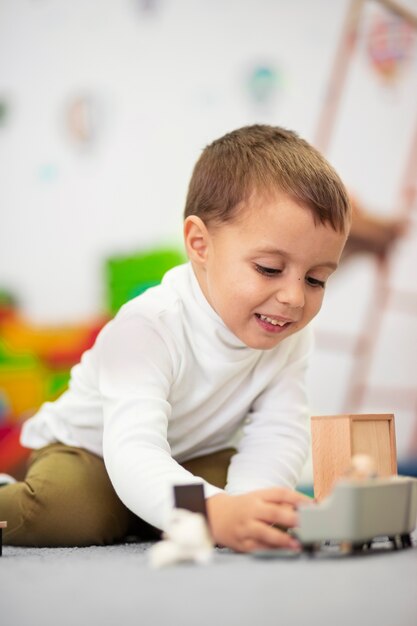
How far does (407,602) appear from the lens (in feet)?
1.76

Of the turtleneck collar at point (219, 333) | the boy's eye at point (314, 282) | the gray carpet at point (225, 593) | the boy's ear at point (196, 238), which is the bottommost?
the gray carpet at point (225, 593)

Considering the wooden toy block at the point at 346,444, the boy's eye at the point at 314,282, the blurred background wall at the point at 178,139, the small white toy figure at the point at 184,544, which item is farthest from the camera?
the blurred background wall at the point at 178,139

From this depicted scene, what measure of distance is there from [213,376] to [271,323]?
13cm

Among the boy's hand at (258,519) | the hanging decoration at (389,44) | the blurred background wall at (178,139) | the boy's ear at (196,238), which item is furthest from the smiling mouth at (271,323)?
the hanging decoration at (389,44)

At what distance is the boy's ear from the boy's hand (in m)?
0.35

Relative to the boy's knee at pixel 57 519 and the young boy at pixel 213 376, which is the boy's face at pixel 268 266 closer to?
the young boy at pixel 213 376

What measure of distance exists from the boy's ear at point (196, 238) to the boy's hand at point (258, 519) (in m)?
0.35

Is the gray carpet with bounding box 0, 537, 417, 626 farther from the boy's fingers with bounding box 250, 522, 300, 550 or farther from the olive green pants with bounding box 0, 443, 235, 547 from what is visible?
the olive green pants with bounding box 0, 443, 235, 547

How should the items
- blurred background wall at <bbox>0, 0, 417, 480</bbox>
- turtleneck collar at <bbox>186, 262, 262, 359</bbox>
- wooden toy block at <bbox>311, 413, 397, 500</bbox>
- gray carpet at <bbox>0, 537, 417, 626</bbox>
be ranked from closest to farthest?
gray carpet at <bbox>0, 537, 417, 626</bbox> → wooden toy block at <bbox>311, 413, 397, 500</bbox> → turtleneck collar at <bbox>186, 262, 262, 359</bbox> → blurred background wall at <bbox>0, 0, 417, 480</bbox>

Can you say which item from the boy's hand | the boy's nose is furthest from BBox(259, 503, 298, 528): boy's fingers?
the boy's nose

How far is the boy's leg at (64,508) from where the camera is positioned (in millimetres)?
1054

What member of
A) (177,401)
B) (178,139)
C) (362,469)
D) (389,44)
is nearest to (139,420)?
(177,401)

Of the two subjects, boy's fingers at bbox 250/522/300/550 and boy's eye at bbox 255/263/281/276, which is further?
boy's eye at bbox 255/263/281/276

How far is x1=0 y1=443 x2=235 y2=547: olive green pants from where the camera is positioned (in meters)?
1.05
